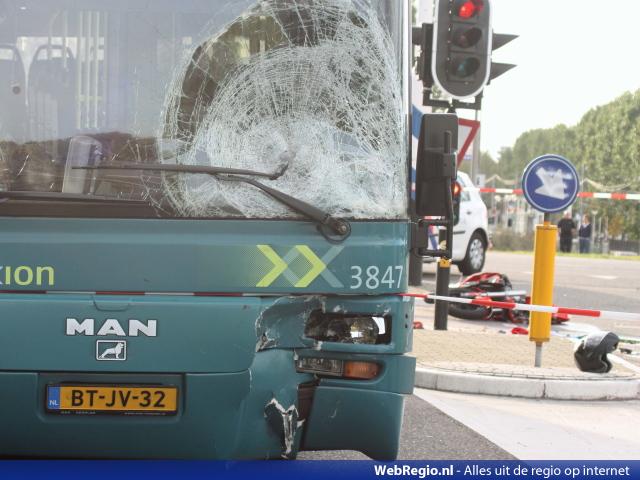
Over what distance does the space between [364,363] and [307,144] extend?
0.94m

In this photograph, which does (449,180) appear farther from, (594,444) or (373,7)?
(594,444)

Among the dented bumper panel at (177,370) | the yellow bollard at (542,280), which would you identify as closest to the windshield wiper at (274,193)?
the dented bumper panel at (177,370)

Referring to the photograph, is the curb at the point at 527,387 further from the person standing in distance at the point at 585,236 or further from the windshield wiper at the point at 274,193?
the person standing in distance at the point at 585,236

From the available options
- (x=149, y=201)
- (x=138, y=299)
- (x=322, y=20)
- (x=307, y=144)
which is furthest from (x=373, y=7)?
(x=138, y=299)

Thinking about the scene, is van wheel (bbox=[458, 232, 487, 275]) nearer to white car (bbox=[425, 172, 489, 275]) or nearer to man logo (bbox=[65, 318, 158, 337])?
white car (bbox=[425, 172, 489, 275])

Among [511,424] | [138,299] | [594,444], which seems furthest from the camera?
[511,424]

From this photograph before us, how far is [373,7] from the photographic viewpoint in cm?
472

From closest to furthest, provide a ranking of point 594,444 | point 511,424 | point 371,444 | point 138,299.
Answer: point 138,299, point 371,444, point 594,444, point 511,424

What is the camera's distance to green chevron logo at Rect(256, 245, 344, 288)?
14.4 ft

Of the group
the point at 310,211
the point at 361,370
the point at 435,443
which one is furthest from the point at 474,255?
the point at 310,211

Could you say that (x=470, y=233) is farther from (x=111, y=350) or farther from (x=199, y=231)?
(x=111, y=350)

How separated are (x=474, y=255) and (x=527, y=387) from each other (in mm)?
11305

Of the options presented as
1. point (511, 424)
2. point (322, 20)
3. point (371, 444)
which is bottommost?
point (511, 424)

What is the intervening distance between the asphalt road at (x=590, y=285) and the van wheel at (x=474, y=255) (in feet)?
0.85
